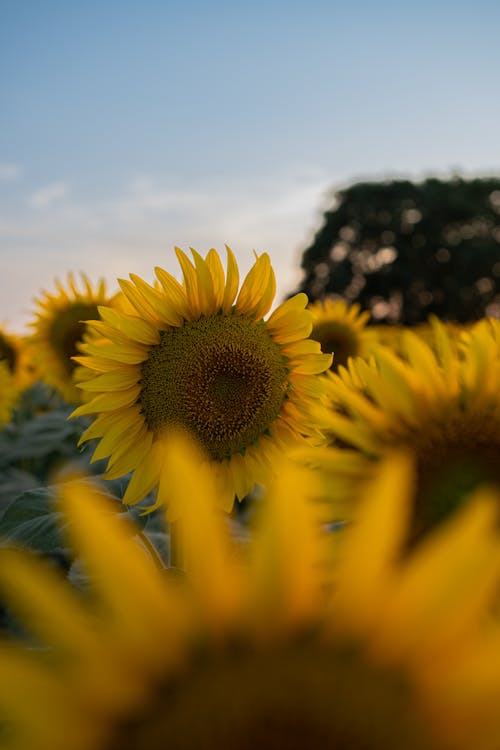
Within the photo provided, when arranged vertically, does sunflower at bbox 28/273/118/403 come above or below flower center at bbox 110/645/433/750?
above

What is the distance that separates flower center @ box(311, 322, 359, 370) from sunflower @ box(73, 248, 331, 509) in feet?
8.94

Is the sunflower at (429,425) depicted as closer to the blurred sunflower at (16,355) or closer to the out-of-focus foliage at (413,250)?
the blurred sunflower at (16,355)

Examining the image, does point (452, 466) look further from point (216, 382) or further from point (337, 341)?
point (337, 341)

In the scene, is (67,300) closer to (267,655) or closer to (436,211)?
(267,655)

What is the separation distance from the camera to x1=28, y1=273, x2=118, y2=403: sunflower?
552 centimetres

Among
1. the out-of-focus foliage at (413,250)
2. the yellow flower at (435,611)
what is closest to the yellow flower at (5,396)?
the yellow flower at (435,611)

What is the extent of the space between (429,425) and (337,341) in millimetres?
4175

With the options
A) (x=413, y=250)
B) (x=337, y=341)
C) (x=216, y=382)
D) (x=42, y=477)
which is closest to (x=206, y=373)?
(x=216, y=382)

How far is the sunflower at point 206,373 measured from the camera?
2.78m

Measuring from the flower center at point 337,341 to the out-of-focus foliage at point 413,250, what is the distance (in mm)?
26132

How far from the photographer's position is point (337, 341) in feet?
18.7

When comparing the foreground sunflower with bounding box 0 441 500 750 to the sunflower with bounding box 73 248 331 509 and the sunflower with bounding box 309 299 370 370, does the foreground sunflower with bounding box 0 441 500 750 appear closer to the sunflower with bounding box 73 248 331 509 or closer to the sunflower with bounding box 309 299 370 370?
the sunflower with bounding box 73 248 331 509

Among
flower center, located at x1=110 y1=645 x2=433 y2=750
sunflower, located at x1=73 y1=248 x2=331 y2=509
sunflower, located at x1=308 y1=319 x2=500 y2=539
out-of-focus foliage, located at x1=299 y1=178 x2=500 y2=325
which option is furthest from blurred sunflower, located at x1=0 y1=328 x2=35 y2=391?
out-of-focus foliage, located at x1=299 y1=178 x2=500 y2=325

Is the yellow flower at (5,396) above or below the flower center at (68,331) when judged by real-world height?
below
